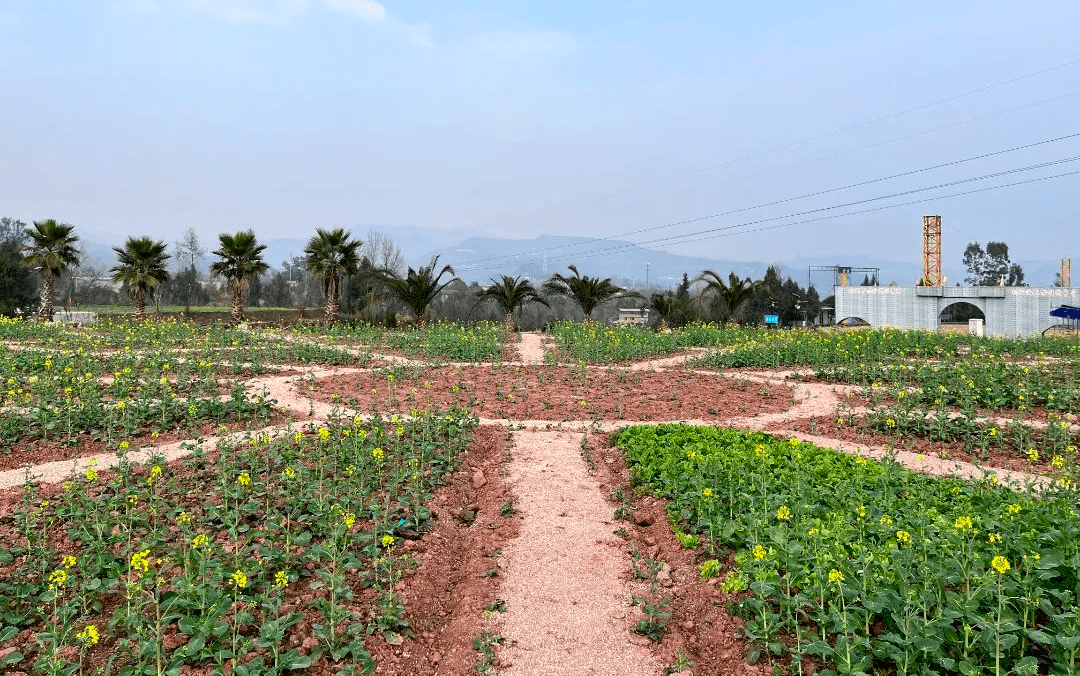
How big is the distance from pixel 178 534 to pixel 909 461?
8216mm

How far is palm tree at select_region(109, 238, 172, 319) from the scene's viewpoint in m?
28.5

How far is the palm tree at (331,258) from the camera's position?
29156 mm

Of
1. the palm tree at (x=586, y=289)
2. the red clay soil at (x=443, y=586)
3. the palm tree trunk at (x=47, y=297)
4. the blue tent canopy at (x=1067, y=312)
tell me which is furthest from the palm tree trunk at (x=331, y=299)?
the blue tent canopy at (x=1067, y=312)

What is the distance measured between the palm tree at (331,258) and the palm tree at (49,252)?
10.1 meters

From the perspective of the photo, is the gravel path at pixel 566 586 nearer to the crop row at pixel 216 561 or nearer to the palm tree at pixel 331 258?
the crop row at pixel 216 561

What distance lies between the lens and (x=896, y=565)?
4.02 meters

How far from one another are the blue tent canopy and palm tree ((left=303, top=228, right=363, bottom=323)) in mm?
39772

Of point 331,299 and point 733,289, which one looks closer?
point 331,299

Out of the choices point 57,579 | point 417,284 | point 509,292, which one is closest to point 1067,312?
point 509,292

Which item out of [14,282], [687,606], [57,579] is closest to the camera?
[57,579]

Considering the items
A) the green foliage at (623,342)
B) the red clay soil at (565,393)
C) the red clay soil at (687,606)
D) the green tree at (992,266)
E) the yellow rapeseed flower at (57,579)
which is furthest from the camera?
the green tree at (992,266)

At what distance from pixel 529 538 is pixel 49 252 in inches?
1234

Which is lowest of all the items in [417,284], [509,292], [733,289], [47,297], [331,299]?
[331,299]

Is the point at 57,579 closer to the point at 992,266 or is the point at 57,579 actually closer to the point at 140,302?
the point at 140,302
